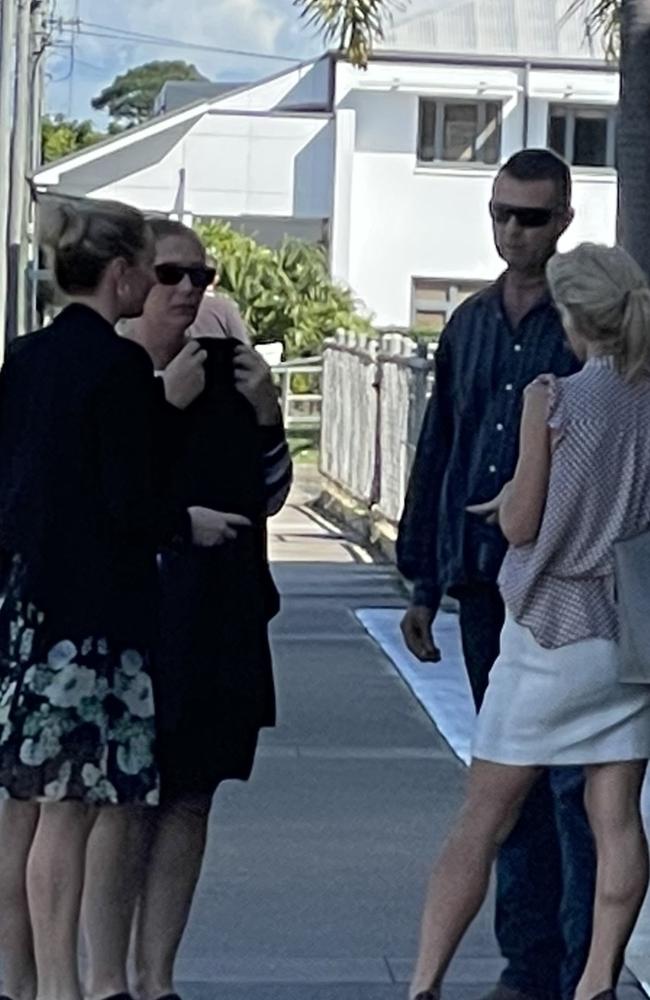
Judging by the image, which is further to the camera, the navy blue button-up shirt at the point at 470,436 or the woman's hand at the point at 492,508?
the navy blue button-up shirt at the point at 470,436

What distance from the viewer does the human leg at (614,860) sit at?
16.3 feet

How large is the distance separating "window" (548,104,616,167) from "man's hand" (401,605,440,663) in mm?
35570

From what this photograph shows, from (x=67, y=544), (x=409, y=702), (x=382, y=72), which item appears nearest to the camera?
(x=67, y=544)

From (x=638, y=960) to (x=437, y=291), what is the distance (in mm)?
35784

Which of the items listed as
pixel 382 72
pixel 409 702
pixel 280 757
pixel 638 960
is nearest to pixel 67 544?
pixel 638 960

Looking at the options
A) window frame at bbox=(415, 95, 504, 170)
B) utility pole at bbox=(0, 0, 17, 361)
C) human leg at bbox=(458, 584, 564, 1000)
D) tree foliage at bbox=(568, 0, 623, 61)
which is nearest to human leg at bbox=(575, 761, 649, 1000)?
human leg at bbox=(458, 584, 564, 1000)

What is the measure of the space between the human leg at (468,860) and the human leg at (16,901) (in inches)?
33.4

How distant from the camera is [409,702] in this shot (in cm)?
1015

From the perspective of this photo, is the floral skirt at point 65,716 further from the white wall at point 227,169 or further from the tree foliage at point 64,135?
the tree foliage at point 64,135

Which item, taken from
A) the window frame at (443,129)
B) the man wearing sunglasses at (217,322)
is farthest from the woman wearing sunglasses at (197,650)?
the window frame at (443,129)

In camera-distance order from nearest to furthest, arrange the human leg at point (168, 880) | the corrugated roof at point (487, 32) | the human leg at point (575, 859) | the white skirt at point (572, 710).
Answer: the white skirt at point (572, 710)
the human leg at point (575, 859)
the human leg at point (168, 880)
the corrugated roof at point (487, 32)

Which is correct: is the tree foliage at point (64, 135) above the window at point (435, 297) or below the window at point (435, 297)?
above

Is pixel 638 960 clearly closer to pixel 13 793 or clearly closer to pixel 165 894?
pixel 165 894

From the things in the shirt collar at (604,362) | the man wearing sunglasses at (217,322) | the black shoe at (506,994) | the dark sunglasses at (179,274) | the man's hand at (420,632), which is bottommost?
the black shoe at (506,994)
